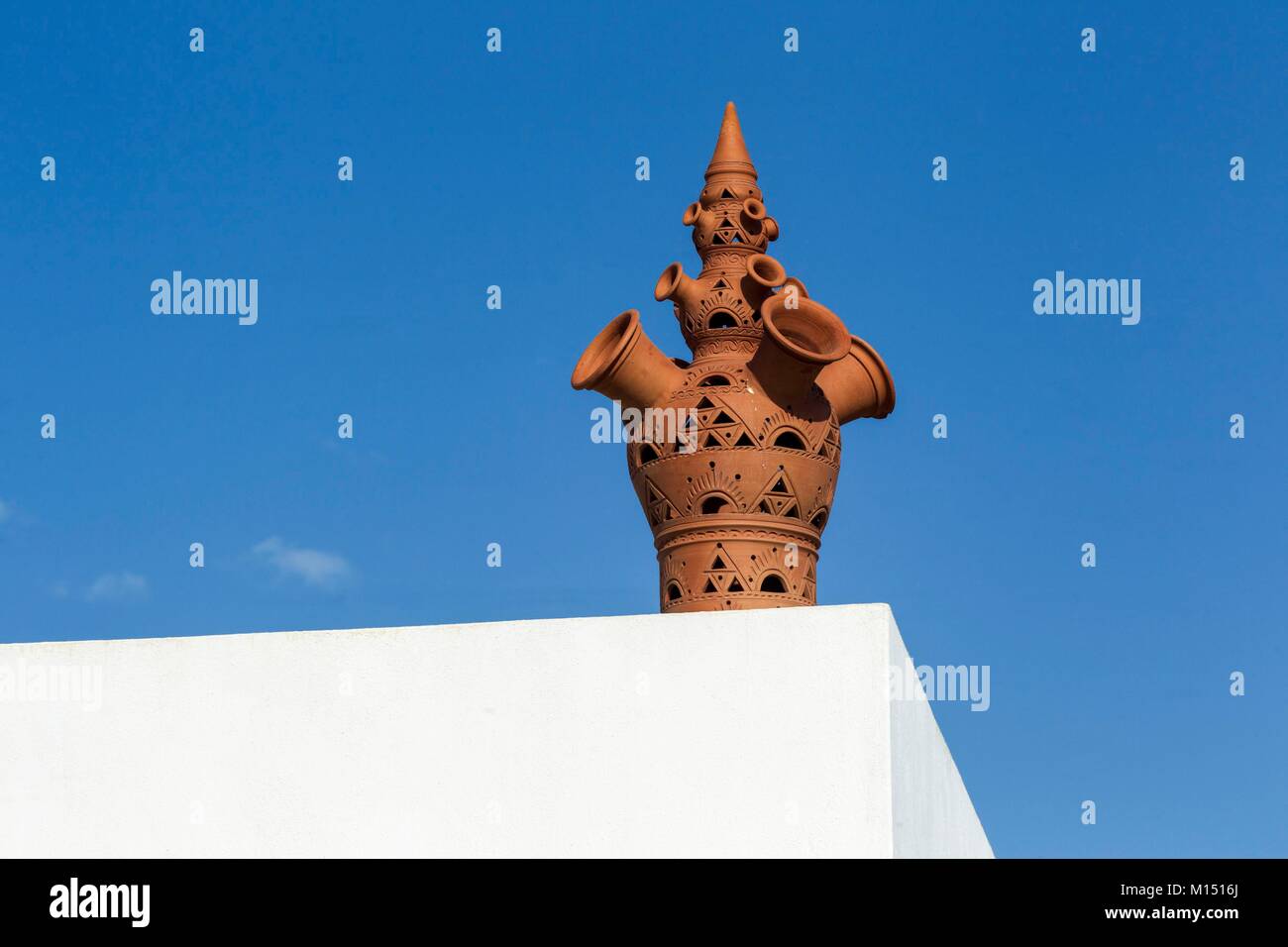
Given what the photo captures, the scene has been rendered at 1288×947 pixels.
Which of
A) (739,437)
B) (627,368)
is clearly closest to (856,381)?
(739,437)

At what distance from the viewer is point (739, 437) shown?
7.26 metres

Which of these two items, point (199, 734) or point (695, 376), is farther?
point (695, 376)

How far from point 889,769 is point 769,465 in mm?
2134

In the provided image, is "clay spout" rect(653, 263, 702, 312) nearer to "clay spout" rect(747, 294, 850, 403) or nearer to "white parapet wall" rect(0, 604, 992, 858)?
"clay spout" rect(747, 294, 850, 403)

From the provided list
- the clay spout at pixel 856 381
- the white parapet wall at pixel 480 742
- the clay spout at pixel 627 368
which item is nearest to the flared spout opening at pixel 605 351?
the clay spout at pixel 627 368

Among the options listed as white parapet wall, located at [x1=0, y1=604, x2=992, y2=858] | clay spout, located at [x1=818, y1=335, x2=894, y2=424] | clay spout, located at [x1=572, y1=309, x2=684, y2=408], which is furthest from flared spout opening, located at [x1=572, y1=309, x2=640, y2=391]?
white parapet wall, located at [x1=0, y1=604, x2=992, y2=858]

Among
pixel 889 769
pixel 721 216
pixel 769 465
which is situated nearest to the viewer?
pixel 889 769

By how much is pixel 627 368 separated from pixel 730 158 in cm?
147

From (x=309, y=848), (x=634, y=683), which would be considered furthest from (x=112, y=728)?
(x=634, y=683)

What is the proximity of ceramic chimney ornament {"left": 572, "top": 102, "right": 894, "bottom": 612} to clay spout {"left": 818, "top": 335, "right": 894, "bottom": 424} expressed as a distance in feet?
0.03

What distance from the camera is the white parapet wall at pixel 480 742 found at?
5480 millimetres

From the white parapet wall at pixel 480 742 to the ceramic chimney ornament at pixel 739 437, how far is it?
4.10 ft
